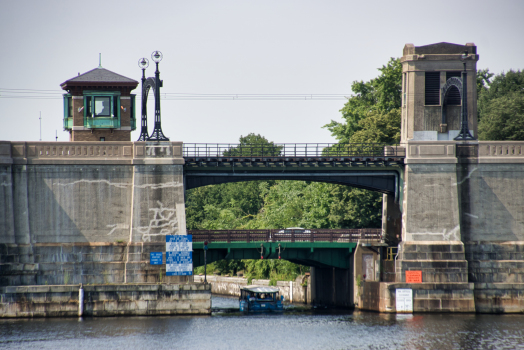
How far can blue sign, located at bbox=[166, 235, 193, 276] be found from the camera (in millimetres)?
58625

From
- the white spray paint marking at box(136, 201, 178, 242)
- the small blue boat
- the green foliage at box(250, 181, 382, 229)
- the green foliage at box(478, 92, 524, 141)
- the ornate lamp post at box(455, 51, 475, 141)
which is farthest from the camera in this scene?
the green foliage at box(478, 92, 524, 141)

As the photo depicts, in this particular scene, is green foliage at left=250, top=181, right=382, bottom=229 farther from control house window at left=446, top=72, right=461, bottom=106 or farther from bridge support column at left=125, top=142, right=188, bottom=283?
bridge support column at left=125, top=142, right=188, bottom=283

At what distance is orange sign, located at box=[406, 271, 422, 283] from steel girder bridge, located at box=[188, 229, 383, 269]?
15.2 feet

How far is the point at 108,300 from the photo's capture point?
5703 cm

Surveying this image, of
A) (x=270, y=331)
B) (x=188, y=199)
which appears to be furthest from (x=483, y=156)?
(x=188, y=199)

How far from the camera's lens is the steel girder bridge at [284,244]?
62938mm

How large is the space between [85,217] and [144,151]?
634 centimetres

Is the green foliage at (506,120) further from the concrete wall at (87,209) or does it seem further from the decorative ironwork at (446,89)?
the concrete wall at (87,209)

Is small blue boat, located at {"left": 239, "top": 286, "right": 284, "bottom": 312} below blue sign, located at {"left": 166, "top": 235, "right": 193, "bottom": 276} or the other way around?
below

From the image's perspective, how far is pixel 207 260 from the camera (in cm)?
6366

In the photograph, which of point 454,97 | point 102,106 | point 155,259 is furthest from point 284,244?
point 102,106

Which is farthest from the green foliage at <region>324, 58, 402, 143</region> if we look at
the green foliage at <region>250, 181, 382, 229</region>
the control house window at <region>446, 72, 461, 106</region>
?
the control house window at <region>446, 72, 461, 106</region>

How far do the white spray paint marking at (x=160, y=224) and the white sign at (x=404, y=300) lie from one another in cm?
1677

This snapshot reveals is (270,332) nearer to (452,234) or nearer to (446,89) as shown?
(452,234)
